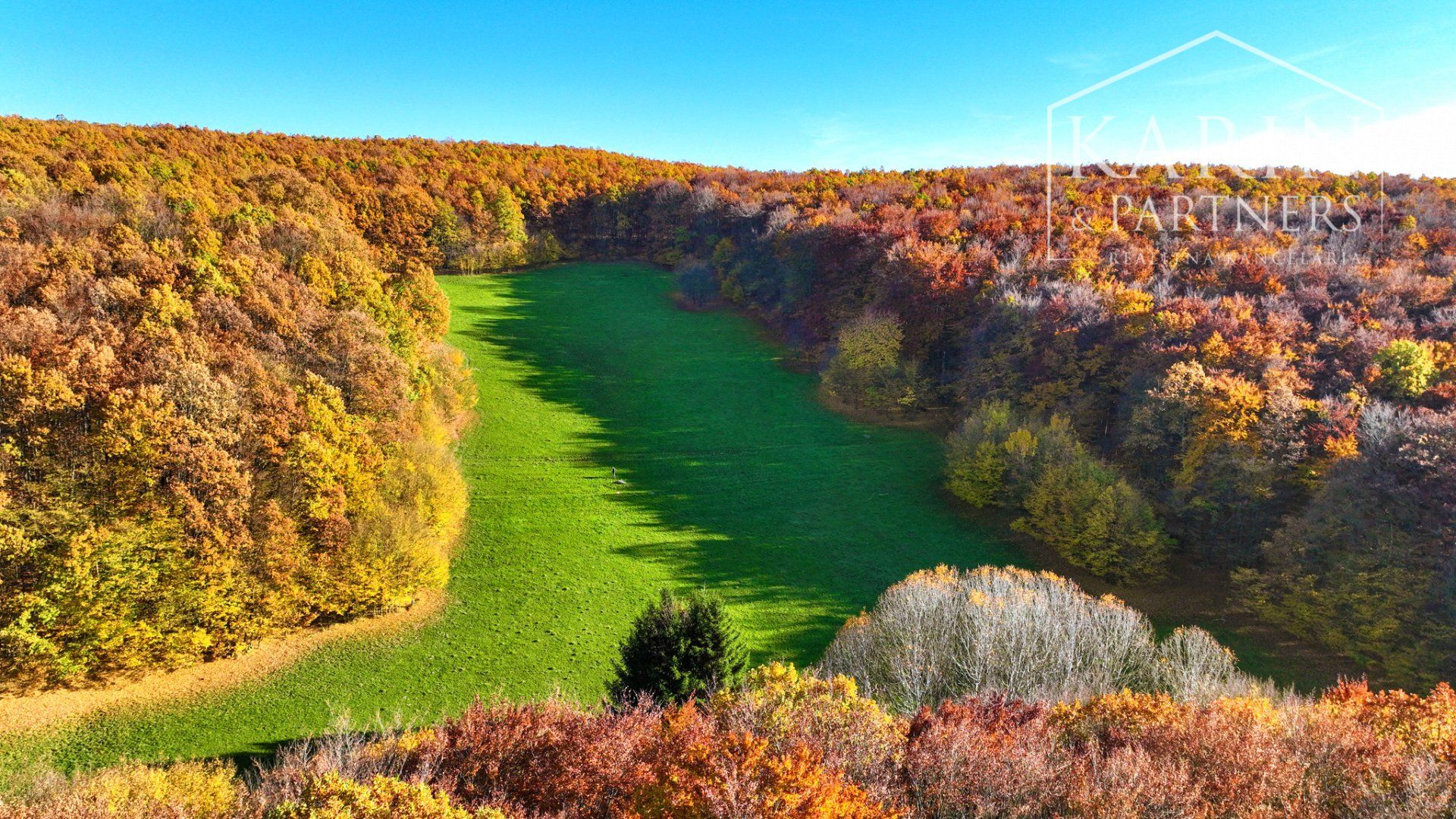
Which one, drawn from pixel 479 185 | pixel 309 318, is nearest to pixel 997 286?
pixel 309 318

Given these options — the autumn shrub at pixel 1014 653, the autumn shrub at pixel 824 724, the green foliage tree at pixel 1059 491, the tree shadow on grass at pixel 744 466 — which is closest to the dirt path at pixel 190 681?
the tree shadow on grass at pixel 744 466

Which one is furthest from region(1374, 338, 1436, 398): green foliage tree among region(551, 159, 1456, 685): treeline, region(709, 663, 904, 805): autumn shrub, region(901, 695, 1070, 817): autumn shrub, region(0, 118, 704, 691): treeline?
region(0, 118, 704, 691): treeline

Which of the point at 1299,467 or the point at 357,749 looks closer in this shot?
the point at 357,749

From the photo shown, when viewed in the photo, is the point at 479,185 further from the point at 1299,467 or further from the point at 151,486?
the point at 1299,467

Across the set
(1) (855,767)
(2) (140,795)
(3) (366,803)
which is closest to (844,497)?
(1) (855,767)

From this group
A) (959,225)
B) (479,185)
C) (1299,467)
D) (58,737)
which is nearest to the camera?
(58,737)
